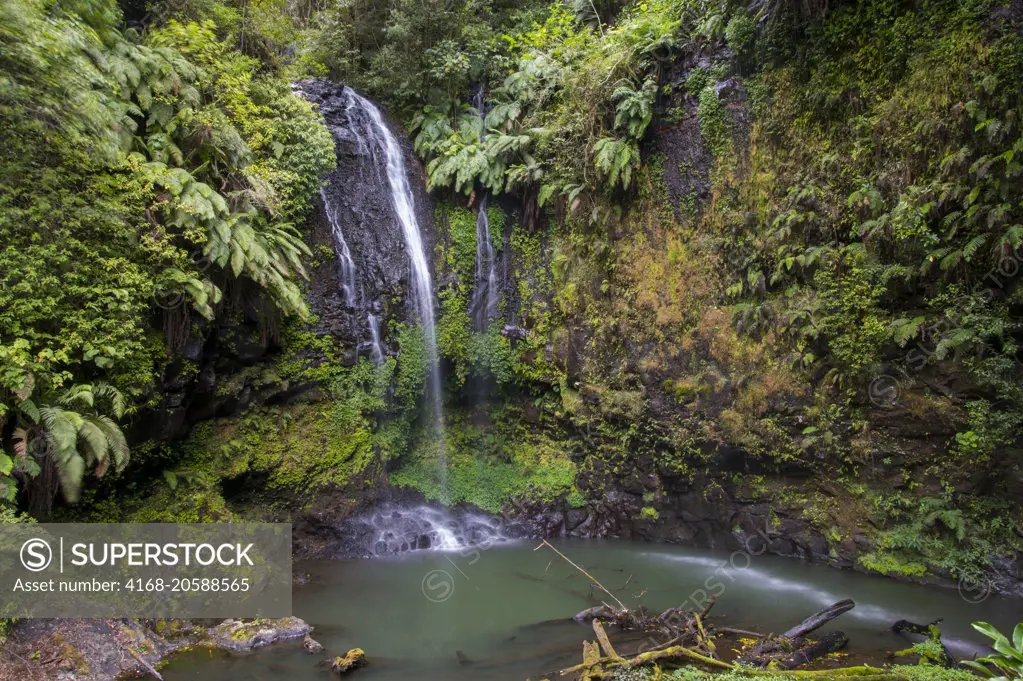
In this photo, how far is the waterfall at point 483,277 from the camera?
477 inches

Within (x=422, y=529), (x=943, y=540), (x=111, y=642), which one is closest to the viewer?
(x=111, y=642)

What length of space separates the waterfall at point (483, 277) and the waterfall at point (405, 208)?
0.98 meters

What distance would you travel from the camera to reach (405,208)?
12133mm

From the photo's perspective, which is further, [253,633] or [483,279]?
[483,279]

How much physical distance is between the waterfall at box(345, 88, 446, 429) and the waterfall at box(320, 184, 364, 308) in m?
1.21

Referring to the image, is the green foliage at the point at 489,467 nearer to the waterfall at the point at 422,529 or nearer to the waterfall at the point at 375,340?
the waterfall at the point at 422,529

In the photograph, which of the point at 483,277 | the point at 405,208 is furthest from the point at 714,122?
the point at 405,208

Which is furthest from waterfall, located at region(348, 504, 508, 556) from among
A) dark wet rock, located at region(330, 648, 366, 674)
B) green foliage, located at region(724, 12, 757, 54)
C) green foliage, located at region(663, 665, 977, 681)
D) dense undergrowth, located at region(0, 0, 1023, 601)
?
green foliage, located at region(724, 12, 757, 54)

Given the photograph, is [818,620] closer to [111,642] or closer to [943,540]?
[943,540]

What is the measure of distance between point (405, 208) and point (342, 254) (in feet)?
5.89

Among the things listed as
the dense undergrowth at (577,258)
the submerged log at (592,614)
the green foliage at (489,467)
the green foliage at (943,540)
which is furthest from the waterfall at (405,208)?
the green foliage at (943,540)

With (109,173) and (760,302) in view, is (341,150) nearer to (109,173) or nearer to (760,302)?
(109,173)

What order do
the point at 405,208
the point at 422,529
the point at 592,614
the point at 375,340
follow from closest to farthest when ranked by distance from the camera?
the point at 592,614, the point at 422,529, the point at 375,340, the point at 405,208

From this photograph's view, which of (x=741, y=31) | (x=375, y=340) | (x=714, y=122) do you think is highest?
(x=741, y=31)
